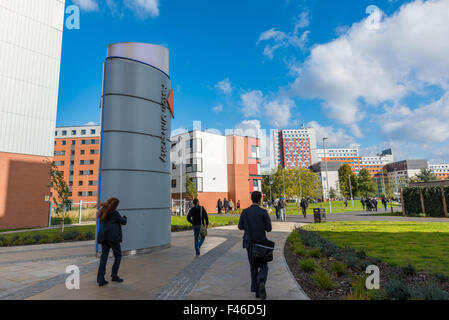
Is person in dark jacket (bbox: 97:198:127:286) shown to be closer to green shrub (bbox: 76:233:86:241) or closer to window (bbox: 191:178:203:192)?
green shrub (bbox: 76:233:86:241)

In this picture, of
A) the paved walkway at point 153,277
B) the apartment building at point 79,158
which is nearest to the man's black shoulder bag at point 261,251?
the paved walkway at point 153,277

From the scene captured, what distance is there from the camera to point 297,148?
190m

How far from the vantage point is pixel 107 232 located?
544cm

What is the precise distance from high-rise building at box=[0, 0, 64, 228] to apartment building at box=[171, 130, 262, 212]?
24327 mm

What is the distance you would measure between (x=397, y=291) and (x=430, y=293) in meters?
0.45

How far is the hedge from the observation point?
22219mm

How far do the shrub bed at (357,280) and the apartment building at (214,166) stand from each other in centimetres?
3931

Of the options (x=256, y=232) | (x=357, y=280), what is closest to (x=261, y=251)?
(x=256, y=232)

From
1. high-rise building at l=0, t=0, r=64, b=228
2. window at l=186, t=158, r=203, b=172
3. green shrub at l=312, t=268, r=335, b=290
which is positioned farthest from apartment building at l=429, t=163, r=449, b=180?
green shrub at l=312, t=268, r=335, b=290

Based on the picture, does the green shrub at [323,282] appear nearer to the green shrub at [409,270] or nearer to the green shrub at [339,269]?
the green shrub at [339,269]

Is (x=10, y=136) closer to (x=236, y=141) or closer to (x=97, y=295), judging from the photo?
(x=97, y=295)
